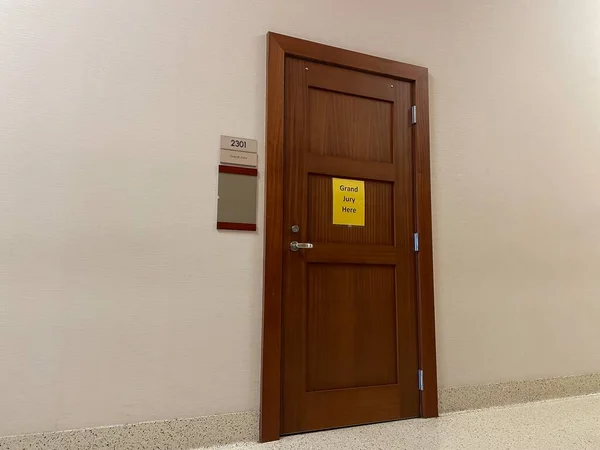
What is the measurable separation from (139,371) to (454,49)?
8.83 feet

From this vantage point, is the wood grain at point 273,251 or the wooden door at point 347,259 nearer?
the wood grain at point 273,251

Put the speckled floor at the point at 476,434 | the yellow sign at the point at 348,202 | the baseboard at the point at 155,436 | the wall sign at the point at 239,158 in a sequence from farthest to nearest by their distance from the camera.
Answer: the yellow sign at the point at 348,202 < the wall sign at the point at 239,158 < the speckled floor at the point at 476,434 < the baseboard at the point at 155,436

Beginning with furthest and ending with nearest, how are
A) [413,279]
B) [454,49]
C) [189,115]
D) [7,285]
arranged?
1. [454,49]
2. [413,279]
3. [189,115]
4. [7,285]

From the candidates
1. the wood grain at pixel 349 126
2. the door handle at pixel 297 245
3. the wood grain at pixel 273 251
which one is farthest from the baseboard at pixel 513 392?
the wood grain at pixel 349 126

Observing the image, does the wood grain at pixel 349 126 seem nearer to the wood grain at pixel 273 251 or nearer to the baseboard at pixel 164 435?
the wood grain at pixel 273 251

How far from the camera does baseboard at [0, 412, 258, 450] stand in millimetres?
1817

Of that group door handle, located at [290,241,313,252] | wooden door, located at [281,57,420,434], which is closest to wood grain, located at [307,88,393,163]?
wooden door, located at [281,57,420,434]

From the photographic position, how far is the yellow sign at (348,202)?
2479mm

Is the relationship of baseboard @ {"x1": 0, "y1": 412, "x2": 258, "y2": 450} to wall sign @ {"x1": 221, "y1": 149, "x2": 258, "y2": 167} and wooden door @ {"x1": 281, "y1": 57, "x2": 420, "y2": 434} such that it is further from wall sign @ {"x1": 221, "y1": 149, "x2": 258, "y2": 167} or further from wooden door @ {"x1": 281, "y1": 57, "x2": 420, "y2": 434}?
wall sign @ {"x1": 221, "y1": 149, "x2": 258, "y2": 167}

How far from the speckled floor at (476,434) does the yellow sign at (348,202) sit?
111 centimetres

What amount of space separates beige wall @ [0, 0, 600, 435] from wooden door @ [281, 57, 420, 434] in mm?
211

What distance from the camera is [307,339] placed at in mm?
2316

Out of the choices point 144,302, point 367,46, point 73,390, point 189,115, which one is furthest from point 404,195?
point 73,390

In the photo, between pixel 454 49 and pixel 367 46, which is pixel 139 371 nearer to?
pixel 367 46
